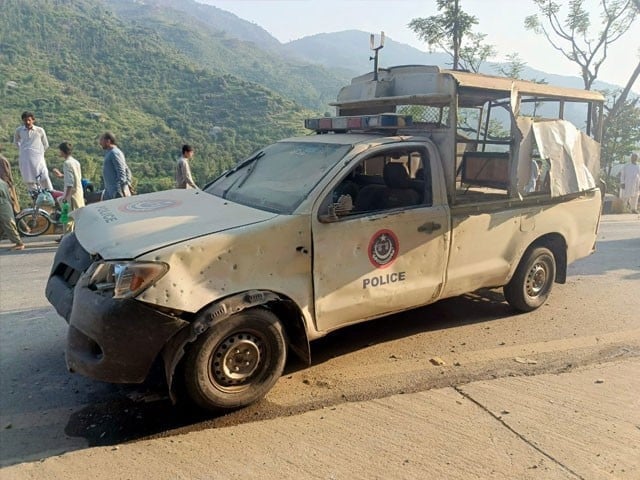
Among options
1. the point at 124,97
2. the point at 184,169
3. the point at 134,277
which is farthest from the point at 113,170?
the point at 124,97

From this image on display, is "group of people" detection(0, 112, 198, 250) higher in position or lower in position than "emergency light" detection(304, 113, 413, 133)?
lower

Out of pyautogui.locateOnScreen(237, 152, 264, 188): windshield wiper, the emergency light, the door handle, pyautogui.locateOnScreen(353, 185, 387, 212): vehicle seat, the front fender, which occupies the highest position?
the emergency light

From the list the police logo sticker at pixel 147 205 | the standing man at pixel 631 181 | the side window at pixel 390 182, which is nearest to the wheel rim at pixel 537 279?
the side window at pixel 390 182

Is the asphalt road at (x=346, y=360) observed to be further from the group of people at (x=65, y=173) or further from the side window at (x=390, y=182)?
the group of people at (x=65, y=173)

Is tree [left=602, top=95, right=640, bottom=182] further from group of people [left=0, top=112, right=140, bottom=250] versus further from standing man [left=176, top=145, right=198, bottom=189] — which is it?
group of people [left=0, top=112, right=140, bottom=250]

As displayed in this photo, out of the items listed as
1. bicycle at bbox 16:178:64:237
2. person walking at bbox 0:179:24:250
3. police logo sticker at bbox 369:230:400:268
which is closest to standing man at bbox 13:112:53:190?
bicycle at bbox 16:178:64:237

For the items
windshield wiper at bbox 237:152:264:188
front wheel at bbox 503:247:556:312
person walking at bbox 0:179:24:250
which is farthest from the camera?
person walking at bbox 0:179:24:250

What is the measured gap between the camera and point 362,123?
4656mm

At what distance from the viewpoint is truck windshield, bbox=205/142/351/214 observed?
397cm

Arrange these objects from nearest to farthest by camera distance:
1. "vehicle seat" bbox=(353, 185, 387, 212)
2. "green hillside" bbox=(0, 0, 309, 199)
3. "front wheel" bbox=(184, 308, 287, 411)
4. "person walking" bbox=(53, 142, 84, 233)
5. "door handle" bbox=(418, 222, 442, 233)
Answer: "front wheel" bbox=(184, 308, 287, 411) < "vehicle seat" bbox=(353, 185, 387, 212) < "door handle" bbox=(418, 222, 442, 233) < "person walking" bbox=(53, 142, 84, 233) < "green hillside" bbox=(0, 0, 309, 199)

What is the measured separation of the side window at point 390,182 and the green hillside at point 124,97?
77.2 feet

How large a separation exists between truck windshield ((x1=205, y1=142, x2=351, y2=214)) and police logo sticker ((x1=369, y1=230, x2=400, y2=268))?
0.64m

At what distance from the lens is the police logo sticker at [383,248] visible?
4.05 metres

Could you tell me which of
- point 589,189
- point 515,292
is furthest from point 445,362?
point 589,189
